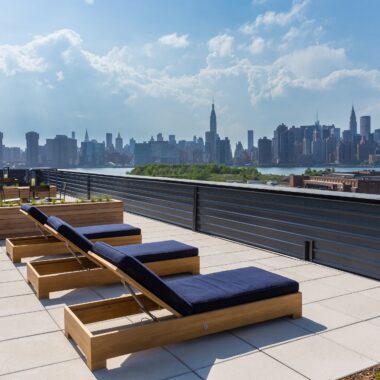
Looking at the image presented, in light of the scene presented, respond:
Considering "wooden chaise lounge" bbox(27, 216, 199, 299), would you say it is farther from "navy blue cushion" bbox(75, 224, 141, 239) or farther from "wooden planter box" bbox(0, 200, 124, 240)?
"wooden planter box" bbox(0, 200, 124, 240)

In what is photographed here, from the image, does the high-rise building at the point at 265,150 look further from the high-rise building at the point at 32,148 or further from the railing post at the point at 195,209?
the railing post at the point at 195,209

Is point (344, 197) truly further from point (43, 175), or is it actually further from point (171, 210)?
point (43, 175)

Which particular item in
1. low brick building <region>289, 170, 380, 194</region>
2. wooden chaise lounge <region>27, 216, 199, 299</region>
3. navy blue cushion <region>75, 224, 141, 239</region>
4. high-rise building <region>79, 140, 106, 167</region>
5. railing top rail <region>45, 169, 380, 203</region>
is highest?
high-rise building <region>79, 140, 106, 167</region>

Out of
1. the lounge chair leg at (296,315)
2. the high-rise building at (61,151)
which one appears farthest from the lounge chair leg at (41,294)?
the high-rise building at (61,151)

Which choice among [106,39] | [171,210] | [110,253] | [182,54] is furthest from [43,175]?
[110,253]

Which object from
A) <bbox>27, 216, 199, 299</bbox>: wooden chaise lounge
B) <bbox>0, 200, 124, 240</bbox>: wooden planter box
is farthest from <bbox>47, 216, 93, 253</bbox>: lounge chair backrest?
<bbox>0, 200, 124, 240</bbox>: wooden planter box

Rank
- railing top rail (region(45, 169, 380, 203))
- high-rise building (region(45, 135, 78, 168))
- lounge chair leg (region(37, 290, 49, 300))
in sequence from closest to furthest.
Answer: lounge chair leg (region(37, 290, 49, 300))
railing top rail (region(45, 169, 380, 203))
high-rise building (region(45, 135, 78, 168))

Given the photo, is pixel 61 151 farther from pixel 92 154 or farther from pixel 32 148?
pixel 32 148
